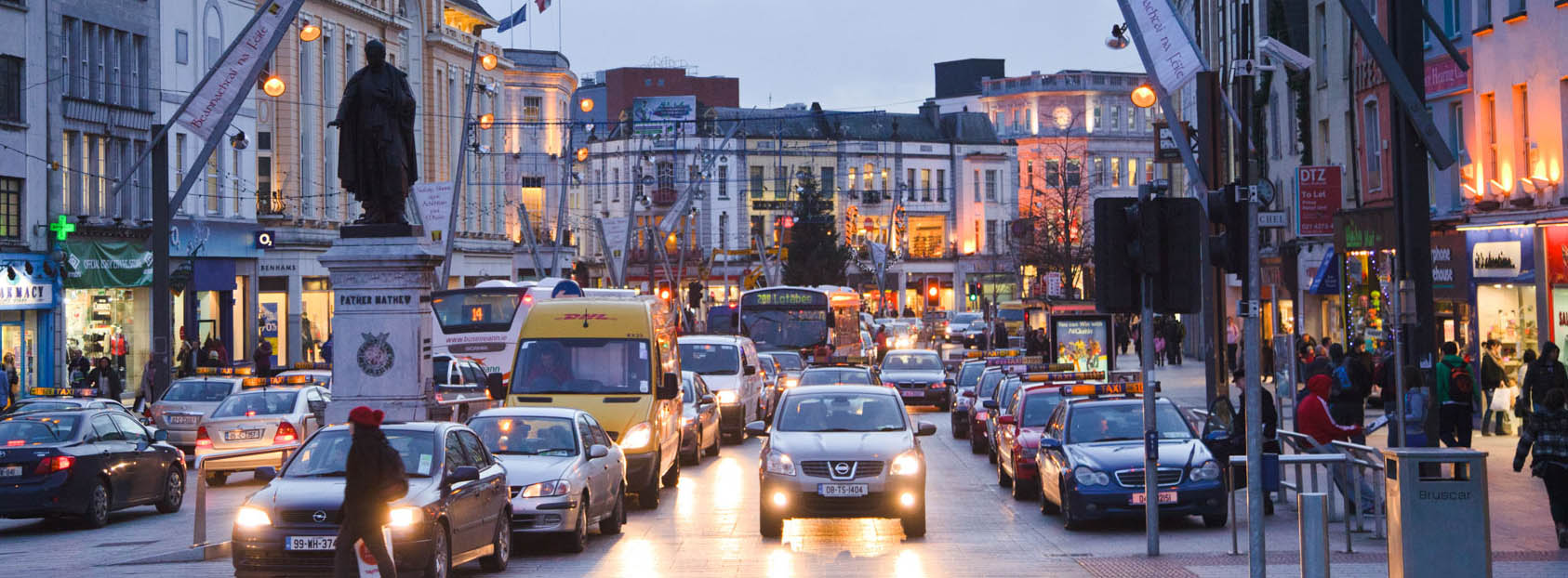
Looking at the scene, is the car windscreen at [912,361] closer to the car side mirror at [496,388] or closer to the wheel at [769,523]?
the car side mirror at [496,388]

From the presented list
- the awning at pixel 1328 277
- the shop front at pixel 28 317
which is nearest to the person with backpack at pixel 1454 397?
the awning at pixel 1328 277

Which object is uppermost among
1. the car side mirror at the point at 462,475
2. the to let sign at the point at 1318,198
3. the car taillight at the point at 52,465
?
the to let sign at the point at 1318,198

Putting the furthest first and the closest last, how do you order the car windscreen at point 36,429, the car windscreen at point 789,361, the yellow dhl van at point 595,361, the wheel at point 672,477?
the car windscreen at point 789,361
the wheel at point 672,477
the yellow dhl van at point 595,361
the car windscreen at point 36,429

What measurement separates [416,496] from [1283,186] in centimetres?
3993

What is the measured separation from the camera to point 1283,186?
50.8 m

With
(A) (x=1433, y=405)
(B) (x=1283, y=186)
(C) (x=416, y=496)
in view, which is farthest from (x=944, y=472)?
(B) (x=1283, y=186)

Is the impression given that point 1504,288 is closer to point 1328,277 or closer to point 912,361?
point 1328,277

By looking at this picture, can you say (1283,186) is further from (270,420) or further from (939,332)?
(939,332)

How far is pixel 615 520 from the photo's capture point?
20.0m

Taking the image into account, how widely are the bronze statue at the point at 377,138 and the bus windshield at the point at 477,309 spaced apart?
20370mm

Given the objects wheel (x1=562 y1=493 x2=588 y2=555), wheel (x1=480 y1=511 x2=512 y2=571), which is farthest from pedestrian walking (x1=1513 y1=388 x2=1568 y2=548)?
wheel (x1=480 y1=511 x2=512 y2=571)

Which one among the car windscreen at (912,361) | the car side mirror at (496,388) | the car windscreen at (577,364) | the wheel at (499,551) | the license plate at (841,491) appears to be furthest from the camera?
the car windscreen at (912,361)

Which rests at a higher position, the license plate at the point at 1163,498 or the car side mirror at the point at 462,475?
the car side mirror at the point at 462,475

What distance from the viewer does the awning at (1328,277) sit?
43.5 meters
